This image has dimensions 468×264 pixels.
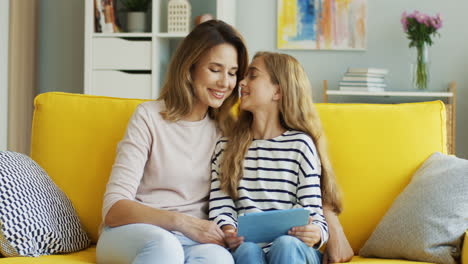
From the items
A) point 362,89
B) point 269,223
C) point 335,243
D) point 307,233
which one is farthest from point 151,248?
point 362,89

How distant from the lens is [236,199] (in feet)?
6.04

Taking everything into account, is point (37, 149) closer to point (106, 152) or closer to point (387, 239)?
point (106, 152)

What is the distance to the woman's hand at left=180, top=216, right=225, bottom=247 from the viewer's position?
1675mm

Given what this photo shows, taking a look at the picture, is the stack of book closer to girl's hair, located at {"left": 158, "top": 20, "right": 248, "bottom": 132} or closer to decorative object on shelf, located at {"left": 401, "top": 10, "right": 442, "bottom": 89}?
decorative object on shelf, located at {"left": 401, "top": 10, "right": 442, "bottom": 89}

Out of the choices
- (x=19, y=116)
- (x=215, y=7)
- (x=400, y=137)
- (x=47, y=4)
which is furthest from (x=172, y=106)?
(x=47, y=4)

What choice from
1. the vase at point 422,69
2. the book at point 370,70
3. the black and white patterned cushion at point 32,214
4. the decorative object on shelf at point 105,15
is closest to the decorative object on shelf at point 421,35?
the vase at point 422,69

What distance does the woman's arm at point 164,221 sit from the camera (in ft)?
5.50

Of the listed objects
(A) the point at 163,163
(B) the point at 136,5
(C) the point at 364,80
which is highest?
(B) the point at 136,5

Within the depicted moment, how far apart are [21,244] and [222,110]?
76cm

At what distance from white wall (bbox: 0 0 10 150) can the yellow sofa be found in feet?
7.35

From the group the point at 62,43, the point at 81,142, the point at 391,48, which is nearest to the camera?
the point at 81,142

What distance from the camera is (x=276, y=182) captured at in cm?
181

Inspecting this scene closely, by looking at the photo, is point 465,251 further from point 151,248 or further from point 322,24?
point 322,24

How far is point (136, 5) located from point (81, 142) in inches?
86.9
